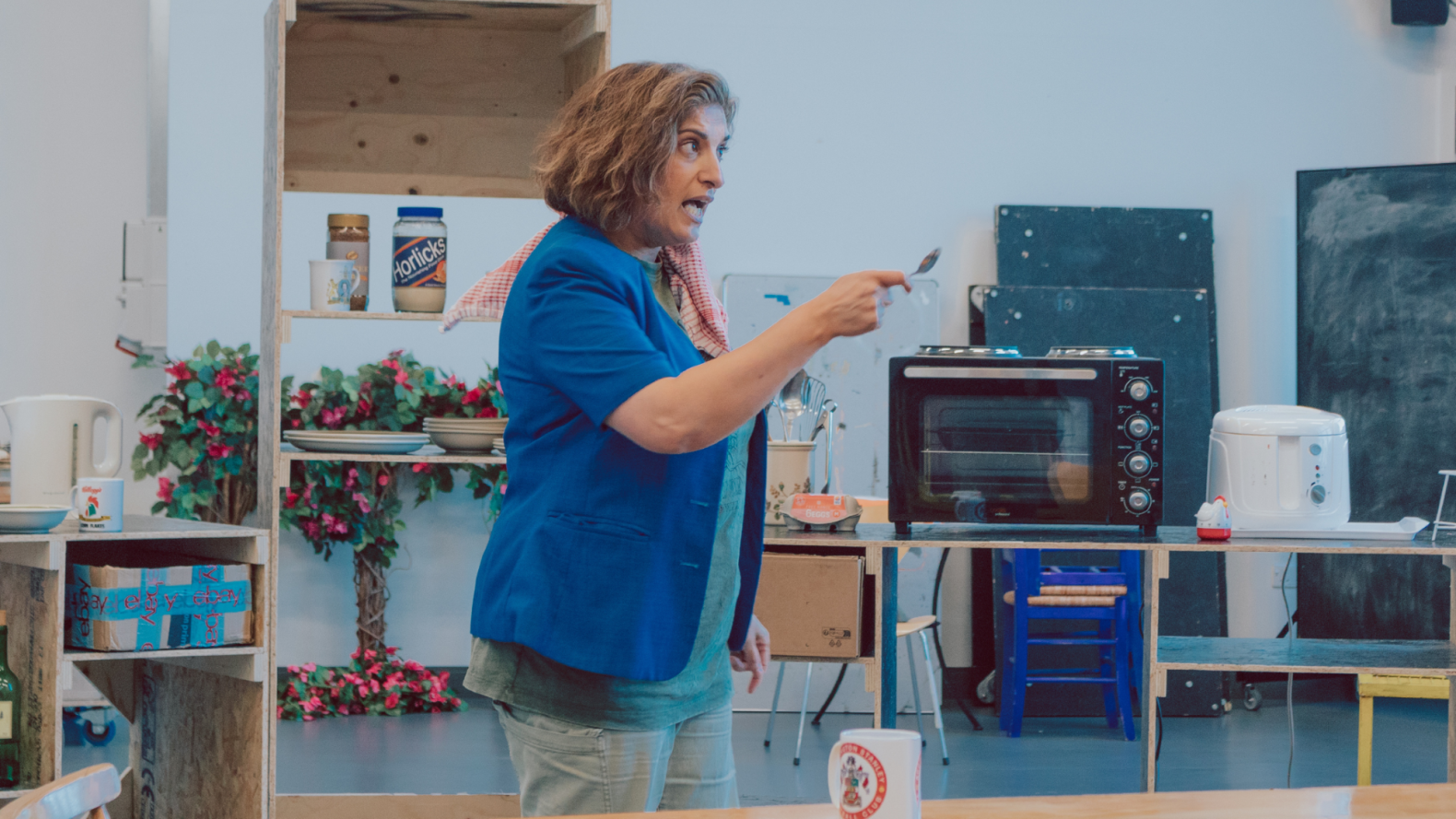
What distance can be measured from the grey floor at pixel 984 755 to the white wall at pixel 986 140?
487 millimetres

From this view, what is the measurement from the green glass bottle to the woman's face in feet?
5.98

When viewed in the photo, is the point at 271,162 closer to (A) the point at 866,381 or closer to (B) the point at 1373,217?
(A) the point at 866,381

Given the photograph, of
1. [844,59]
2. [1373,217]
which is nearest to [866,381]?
[844,59]

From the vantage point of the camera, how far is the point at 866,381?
16.5 ft

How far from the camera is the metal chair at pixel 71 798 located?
Answer: 3.35 ft

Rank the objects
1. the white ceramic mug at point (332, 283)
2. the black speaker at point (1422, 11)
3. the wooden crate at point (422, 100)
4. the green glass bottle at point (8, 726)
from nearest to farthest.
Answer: the green glass bottle at point (8, 726)
the white ceramic mug at point (332, 283)
the wooden crate at point (422, 100)
the black speaker at point (1422, 11)

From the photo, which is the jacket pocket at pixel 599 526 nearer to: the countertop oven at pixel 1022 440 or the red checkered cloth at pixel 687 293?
the red checkered cloth at pixel 687 293

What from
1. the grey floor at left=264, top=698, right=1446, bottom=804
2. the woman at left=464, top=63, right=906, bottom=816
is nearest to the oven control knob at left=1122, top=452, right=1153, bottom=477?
the grey floor at left=264, top=698, right=1446, bottom=804

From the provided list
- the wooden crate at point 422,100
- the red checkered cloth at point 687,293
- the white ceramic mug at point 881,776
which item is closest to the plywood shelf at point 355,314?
the wooden crate at point 422,100

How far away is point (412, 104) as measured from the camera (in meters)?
3.01

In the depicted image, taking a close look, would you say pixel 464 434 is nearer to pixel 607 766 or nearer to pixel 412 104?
pixel 412 104

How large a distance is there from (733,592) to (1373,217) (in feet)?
14.0

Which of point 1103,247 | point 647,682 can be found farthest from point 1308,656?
point 1103,247

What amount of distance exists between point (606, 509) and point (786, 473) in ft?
5.74
